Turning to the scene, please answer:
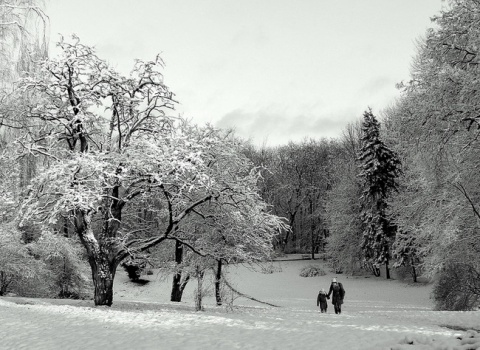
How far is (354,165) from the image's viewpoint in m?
43.3

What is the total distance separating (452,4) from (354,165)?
32.0 meters

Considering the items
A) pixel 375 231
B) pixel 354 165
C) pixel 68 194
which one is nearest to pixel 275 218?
pixel 68 194

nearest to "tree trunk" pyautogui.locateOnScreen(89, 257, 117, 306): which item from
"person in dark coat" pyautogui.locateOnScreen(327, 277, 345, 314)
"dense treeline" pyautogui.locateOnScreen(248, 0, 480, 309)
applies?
"person in dark coat" pyautogui.locateOnScreen(327, 277, 345, 314)

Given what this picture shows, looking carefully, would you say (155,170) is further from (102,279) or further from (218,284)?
(218,284)

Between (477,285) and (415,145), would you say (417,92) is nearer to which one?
(415,145)

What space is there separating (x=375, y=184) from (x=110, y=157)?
27.5m

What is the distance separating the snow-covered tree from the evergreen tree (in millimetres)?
21300

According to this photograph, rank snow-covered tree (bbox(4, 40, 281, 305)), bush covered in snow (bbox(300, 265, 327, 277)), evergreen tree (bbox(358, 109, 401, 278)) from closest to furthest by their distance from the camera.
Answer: snow-covered tree (bbox(4, 40, 281, 305)) → evergreen tree (bbox(358, 109, 401, 278)) → bush covered in snow (bbox(300, 265, 327, 277))

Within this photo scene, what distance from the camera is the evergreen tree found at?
3581 cm

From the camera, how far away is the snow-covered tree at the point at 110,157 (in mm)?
13117

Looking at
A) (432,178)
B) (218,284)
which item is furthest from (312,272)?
(218,284)

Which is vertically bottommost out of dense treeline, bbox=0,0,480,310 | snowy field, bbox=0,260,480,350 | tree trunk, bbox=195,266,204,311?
snowy field, bbox=0,260,480,350

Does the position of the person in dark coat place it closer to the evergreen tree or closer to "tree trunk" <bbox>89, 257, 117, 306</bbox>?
"tree trunk" <bbox>89, 257, 117, 306</bbox>

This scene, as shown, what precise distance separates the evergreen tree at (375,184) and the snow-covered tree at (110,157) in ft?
69.9
